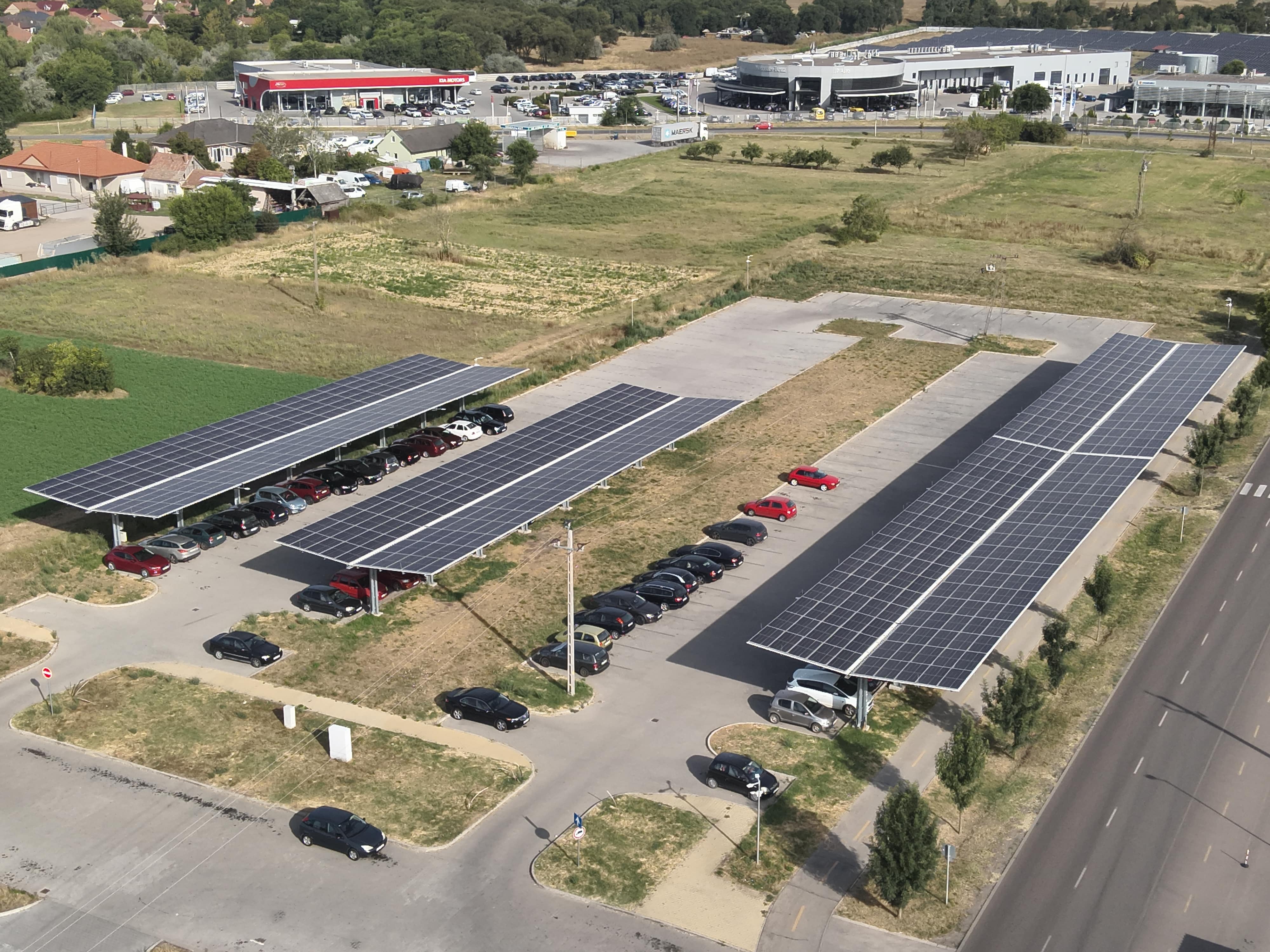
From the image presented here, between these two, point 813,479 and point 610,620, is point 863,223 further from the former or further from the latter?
point 610,620

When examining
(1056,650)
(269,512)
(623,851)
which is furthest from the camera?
(269,512)

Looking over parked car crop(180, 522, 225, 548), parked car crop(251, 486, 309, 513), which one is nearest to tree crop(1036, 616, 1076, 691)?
parked car crop(251, 486, 309, 513)

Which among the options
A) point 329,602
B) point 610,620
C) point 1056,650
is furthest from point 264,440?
point 1056,650

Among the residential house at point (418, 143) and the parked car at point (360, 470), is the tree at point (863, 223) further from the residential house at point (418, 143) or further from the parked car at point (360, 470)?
the parked car at point (360, 470)

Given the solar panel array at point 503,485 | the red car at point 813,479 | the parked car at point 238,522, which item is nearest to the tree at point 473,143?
the solar panel array at point 503,485

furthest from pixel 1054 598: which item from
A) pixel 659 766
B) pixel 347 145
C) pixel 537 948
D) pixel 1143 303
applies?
pixel 347 145
